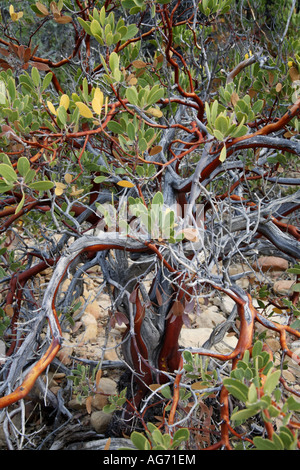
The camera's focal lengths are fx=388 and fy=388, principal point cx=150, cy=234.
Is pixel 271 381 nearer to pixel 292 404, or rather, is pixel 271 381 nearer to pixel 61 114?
pixel 292 404

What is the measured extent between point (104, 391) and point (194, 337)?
84cm

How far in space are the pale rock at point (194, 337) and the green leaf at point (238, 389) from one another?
210 centimetres

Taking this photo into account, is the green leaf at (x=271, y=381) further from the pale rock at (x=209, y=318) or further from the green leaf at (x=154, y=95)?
the pale rock at (x=209, y=318)

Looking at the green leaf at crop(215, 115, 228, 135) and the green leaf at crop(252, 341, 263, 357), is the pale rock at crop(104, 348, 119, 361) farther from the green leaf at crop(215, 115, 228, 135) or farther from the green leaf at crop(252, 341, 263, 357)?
the green leaf at crop(215, 115, 228, 135)

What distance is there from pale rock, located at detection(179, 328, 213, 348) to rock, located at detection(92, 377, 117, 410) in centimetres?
60

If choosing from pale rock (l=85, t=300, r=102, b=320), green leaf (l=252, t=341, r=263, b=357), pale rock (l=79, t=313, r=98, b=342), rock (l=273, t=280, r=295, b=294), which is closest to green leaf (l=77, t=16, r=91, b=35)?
green leaf (l=252, t=341, r=263, b=357)

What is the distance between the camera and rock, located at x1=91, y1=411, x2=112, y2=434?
2.41 m

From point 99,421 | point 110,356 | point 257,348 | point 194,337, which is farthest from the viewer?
point 194,337

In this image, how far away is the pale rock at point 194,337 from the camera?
297 centimetres

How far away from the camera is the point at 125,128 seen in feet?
4.93

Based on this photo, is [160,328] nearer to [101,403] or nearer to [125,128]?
[101,403]

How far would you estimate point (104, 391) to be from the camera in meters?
A: 2.63

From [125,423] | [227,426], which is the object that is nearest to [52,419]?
[125,423]

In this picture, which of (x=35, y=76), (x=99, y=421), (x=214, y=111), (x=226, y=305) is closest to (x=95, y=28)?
(x=35, y=76)
